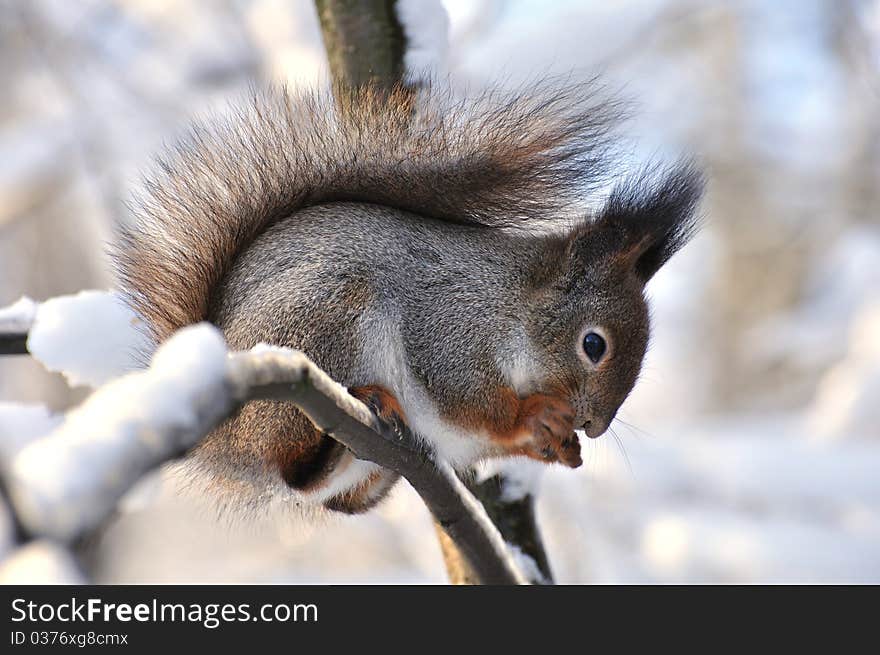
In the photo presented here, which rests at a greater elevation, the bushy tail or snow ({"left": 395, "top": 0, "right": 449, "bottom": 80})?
snow ({"left": 395, "top": 0, "right": 449, "bottom": 80})

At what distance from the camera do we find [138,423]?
1.79 feet

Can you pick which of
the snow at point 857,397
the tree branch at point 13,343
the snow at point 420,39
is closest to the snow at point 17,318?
the tree branch at point 13,343

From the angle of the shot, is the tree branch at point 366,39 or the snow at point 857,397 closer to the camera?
the tree branch at point 366,39

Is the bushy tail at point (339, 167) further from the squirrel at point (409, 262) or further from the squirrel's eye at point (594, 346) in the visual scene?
the squirrel's eye at point (594, 346)

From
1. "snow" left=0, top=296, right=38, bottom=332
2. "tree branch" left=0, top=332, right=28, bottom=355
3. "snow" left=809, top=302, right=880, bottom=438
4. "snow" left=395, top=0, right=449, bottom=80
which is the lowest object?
"tree branch" left=0, top=332, right=28, bottom=355

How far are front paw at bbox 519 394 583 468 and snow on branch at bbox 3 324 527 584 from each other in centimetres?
68

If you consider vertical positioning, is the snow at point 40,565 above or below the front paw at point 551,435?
below

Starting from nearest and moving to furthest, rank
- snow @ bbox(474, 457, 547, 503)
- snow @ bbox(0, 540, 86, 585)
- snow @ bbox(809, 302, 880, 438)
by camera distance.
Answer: snow @ bbox(0, 540, 86, 585), snow @ bbox(474, 457, 547, 503), snow @ bbox(809, 302, 880, 438)

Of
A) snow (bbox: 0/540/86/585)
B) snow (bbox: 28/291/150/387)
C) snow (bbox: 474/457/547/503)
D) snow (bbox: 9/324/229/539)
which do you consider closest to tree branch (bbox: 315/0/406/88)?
snow (bbox: 28/291/150/387)

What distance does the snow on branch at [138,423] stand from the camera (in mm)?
487

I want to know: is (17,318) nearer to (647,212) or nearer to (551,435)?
(551,435)

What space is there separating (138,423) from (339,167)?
1043mm

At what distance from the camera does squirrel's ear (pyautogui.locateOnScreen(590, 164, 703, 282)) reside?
1.69 m

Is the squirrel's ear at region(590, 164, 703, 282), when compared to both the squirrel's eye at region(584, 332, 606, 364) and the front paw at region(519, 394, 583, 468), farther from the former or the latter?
the front paw at region(519, 394, 583, 468)
